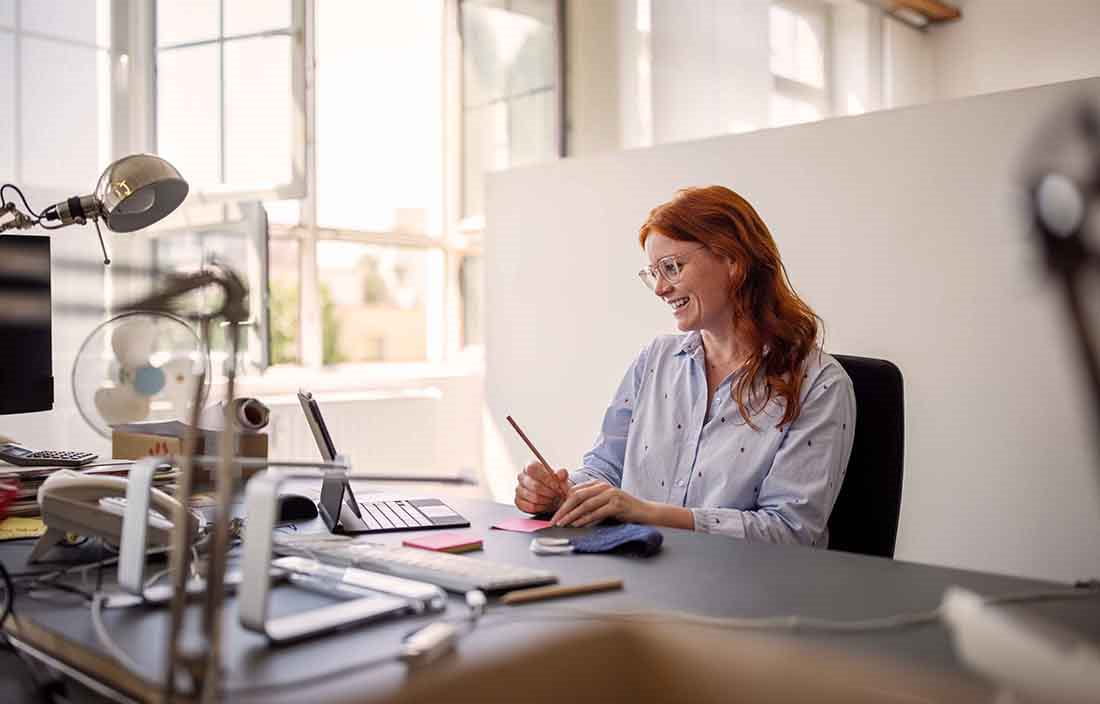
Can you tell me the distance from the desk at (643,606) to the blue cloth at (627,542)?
2 centimetres

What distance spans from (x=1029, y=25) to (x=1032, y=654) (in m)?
6.93

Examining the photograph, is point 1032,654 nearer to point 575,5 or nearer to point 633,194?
point 633,194

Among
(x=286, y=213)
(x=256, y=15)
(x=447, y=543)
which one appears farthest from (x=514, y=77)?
(x=447, y=543)

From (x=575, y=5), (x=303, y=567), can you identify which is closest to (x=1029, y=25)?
(x=575, y=5)

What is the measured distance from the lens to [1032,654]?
53 centimetres

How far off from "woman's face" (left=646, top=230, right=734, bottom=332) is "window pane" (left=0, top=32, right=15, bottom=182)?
2280 mm

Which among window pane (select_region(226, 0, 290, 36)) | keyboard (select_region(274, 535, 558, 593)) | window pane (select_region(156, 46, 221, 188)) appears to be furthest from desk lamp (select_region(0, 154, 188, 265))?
window pane (select_region(226, 0, 290, 36))

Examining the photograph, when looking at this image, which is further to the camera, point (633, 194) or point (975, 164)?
point (633, 194)

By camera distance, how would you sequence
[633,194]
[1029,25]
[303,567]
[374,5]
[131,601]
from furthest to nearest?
[1029,25]
[374,5]
[633,194]
[303,567]
[131,601]

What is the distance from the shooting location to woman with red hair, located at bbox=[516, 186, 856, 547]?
5.44ft

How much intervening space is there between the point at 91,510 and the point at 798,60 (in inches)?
221

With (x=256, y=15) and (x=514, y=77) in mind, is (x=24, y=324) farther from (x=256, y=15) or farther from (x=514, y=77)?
(x=514, y=77)

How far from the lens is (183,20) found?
3.55 m

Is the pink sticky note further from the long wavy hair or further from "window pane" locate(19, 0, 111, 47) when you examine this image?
"window pane" locate(19, 0, 111, 47)
